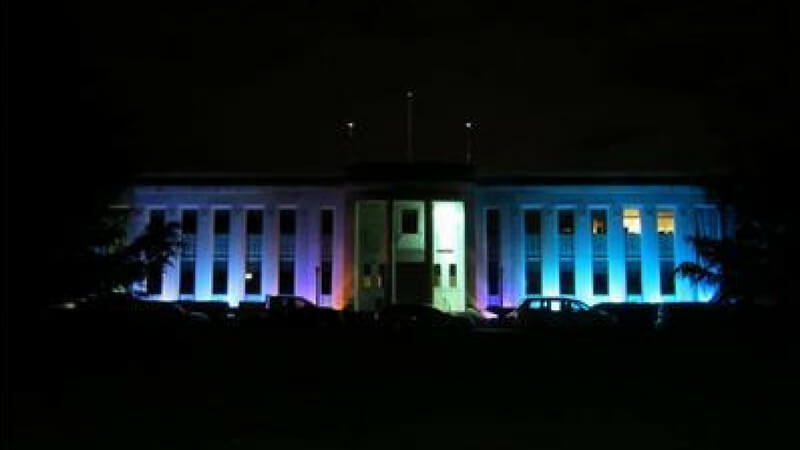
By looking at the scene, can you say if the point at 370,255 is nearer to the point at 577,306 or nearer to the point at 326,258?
the point at 326,258

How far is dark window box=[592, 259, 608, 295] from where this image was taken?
64812 mm

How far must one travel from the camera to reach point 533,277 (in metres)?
65.3

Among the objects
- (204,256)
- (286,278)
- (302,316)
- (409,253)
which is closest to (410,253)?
(409,253)

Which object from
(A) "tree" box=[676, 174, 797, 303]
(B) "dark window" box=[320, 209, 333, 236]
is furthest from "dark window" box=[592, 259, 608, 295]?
(A) "tree" box=[676, 174, 797, 303]

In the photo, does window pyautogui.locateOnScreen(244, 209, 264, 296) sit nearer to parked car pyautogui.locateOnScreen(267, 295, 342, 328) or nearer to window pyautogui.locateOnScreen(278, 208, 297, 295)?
window pyautogui.locateOnScreen(278, 208, 297, 295)

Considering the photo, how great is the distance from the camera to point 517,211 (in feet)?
215

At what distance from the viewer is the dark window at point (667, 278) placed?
211 ft

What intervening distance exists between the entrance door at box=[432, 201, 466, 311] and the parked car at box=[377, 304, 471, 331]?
2260 centimetres

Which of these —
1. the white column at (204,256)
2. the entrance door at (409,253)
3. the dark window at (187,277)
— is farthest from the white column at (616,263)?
the dark window at (187,277)

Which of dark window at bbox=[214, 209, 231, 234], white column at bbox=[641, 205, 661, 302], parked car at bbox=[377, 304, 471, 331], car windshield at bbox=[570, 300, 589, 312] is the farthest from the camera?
dark window at bbox=[214, 209, 231, 234]

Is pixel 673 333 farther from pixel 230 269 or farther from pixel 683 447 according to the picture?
pixel 230 269

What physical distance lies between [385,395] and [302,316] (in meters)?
28.7

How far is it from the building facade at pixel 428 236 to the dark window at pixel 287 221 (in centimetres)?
9

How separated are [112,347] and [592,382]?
10.4m
